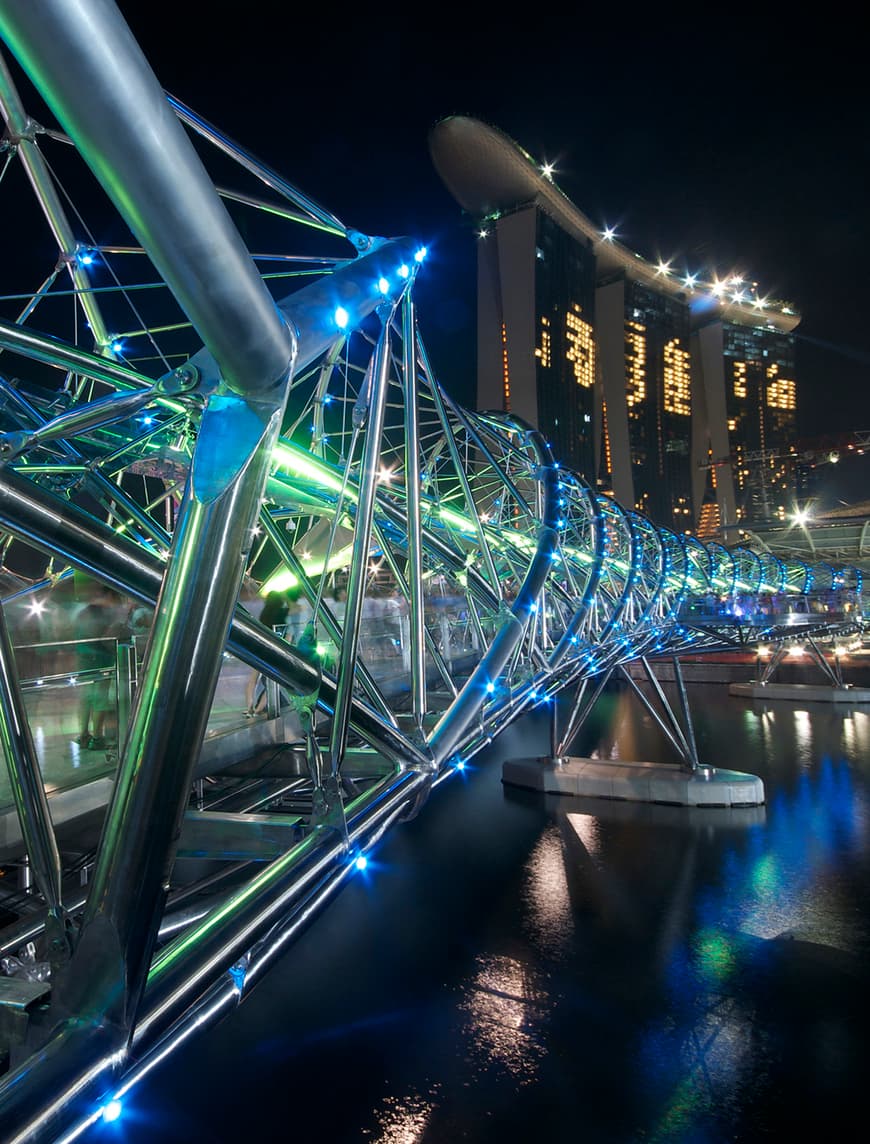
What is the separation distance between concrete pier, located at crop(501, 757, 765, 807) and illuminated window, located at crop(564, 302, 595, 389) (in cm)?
9594

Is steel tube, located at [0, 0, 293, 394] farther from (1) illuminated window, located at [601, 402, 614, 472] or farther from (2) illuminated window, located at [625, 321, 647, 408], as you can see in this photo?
(2) illuminated window, located at [625, 321, 647, 408]

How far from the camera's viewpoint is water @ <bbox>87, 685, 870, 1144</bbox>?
10359 millimetres

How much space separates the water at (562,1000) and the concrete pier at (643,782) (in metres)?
1.54

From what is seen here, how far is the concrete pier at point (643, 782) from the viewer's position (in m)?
24.1

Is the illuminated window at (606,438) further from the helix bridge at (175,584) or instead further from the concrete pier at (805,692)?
the helix bridge at (175,584)

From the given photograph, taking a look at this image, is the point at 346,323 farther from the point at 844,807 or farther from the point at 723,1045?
the point at 844,807

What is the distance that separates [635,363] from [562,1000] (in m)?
139

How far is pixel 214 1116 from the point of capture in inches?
412

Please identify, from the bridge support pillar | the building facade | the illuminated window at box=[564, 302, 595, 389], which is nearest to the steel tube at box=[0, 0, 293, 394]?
the bridge support pillar

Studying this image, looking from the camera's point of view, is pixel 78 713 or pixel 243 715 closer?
pixel 78 713

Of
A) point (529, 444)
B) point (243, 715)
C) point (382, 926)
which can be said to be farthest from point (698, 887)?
point (243, 715)

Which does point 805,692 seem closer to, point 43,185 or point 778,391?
point 43,185

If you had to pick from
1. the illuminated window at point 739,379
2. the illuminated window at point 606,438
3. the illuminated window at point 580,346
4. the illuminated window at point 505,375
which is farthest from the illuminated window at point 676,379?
the illuminated window at point 505,375

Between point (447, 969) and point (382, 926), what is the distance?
2.47 m
